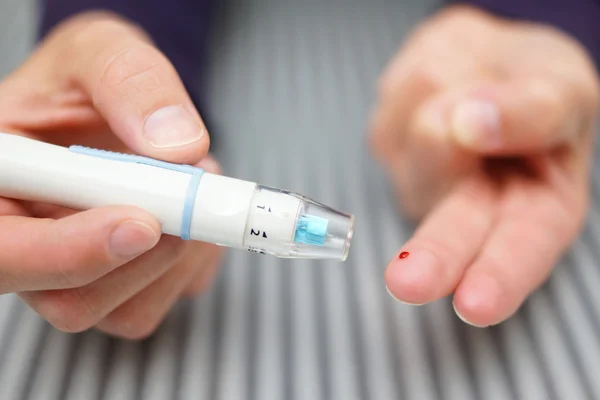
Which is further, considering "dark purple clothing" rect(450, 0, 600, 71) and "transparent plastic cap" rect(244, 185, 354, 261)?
"dark purple clothing" rect(450, 0, 600, 71)

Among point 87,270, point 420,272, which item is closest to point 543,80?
point 420,272

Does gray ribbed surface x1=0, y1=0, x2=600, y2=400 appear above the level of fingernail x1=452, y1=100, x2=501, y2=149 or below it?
below

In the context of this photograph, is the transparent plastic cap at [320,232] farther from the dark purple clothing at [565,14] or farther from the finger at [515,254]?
the dark purple clothing at [565,14]

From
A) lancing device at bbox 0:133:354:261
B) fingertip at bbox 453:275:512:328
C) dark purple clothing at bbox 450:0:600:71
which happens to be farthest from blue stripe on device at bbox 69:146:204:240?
dark purple clothing at bbox 450:0:600:71

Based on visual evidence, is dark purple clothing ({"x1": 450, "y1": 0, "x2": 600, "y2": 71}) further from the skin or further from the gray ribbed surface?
the gray ribbed surface

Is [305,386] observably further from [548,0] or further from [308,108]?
[548,0]

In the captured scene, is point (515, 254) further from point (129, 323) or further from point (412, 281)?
point (129, 323)
